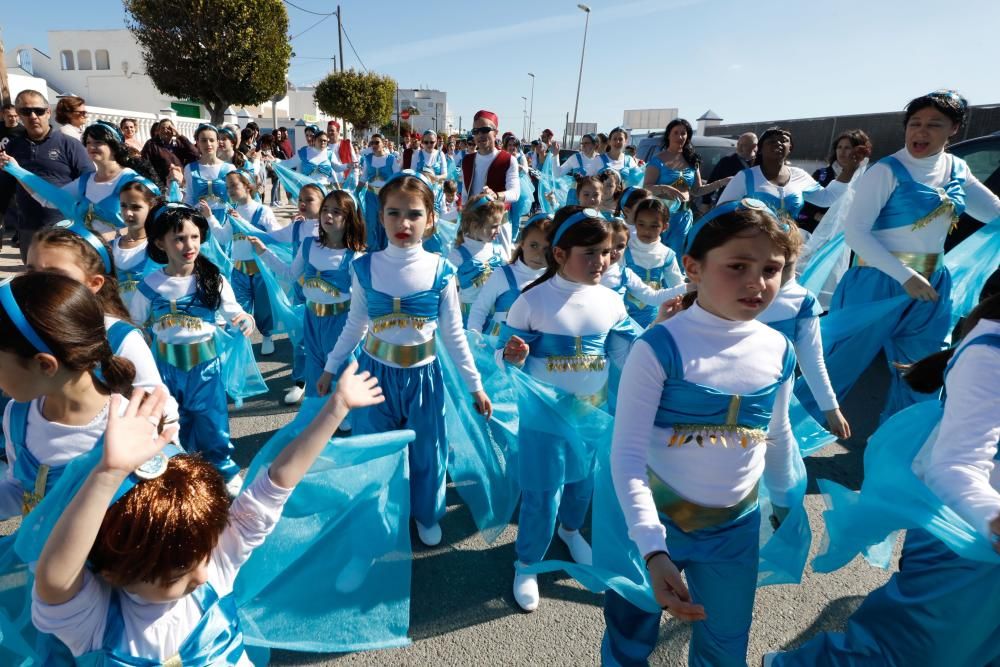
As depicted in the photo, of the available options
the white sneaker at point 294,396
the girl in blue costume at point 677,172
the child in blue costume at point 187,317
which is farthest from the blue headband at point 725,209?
the girl in blue costume at point 677,172

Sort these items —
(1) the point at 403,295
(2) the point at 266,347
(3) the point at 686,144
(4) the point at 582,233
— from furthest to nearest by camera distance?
(3) the point at 686,144
(2) the point at 266,347
(1) the point at 403,295
(4) the point at 582,233

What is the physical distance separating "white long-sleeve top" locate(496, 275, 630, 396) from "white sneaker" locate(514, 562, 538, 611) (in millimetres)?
842

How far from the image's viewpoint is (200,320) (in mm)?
3207

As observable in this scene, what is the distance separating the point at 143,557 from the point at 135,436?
25 centimetres

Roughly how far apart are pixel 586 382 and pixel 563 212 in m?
0.74

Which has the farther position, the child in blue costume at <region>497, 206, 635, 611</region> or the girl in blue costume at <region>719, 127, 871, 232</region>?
the girl in blue costume at <region>719, 127, 871, 232</region>

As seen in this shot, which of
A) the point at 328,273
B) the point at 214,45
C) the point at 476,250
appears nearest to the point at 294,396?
the point at 328,273

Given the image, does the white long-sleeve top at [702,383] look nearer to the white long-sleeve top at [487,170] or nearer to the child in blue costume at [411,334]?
the child in blue costume at [411,334]

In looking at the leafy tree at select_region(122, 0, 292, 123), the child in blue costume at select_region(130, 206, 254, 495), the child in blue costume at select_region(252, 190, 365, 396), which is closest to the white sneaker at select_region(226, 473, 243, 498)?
the child in blue costume at select_region(130, 206, 254, 495)

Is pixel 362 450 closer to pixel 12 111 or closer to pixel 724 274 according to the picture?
pixel 724 274

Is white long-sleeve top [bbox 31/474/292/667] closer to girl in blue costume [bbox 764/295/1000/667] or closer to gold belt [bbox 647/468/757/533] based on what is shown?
gold belt [bbox 647/468/757/533]

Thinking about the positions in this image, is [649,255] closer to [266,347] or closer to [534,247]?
[534,247]

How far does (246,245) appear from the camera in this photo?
5281mm

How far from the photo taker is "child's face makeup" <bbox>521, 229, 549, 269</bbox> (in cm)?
357
